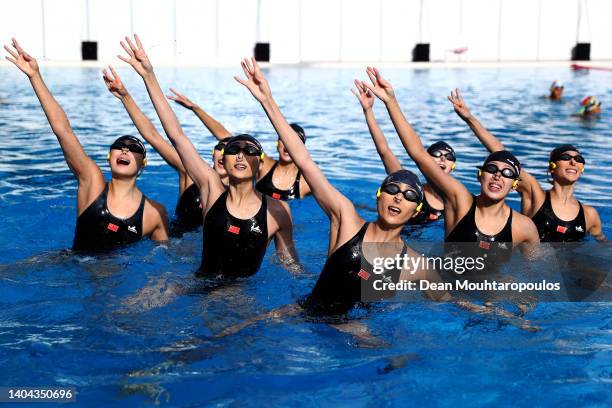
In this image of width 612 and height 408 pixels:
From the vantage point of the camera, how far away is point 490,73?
2928 cm

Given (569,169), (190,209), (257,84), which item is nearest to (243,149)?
(257,84)

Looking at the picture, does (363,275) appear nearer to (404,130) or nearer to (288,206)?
(404,130)

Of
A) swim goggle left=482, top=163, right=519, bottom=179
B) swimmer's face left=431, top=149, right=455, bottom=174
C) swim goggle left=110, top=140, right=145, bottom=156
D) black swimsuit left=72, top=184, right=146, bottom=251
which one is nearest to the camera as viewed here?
swim goggle left=482, top=163, right=519, bottom=179

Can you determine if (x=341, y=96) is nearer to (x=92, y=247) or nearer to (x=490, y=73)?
(x=490, y=73)

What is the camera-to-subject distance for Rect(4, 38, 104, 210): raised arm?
5.89m

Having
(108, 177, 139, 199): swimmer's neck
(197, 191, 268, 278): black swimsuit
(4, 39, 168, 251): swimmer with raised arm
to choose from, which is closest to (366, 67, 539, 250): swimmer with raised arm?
(197, 191, 268, 278): black swimsuit

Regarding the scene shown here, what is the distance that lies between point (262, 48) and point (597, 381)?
29.7m

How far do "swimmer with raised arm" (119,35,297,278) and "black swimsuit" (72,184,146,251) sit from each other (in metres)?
0.96

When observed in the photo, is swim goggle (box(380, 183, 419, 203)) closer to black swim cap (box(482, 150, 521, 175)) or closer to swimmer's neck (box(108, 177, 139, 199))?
black swim cap (box(482, 150, 521, 175))

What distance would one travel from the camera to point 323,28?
33.5 m

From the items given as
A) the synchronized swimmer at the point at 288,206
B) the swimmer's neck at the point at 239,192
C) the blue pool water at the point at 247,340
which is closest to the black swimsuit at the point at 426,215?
the blue pool water at the point at 247,340

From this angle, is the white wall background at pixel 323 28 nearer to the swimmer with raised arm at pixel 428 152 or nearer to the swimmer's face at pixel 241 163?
the swimmer with raised arm at pixel 428 152

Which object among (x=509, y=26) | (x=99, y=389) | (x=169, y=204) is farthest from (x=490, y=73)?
(x=99, y=389)

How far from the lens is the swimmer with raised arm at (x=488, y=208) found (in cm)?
577
